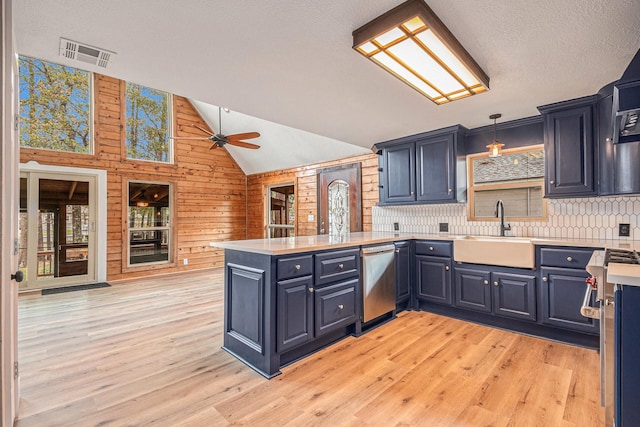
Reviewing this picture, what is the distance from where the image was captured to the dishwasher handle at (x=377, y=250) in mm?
3004

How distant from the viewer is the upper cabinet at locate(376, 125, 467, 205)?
12.0ft

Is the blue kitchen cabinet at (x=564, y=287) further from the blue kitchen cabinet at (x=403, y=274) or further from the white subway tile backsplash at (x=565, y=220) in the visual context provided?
the blue kitchen cabinet at (x=403, y=274)

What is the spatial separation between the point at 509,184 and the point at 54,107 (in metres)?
7.07

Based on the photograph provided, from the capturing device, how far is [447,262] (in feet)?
11.1

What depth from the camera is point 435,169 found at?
12.4ft

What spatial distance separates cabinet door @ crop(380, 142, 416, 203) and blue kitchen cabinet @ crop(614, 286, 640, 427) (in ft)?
9.40

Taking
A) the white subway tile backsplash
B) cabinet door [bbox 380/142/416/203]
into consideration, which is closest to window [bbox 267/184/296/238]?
cabinet door [bbox 380/142/416/203]

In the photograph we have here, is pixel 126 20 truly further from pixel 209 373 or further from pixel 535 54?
pixel 535 54

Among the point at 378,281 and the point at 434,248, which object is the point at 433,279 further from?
the point at 378,281

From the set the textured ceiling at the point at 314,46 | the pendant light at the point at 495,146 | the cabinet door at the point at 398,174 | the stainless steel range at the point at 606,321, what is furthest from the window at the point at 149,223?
the stainless steel range at the point at 606,321

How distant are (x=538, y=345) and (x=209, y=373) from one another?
2.82m

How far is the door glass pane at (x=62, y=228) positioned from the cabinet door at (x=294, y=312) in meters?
4.92

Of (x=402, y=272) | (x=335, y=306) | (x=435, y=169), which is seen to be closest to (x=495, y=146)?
(x=435, y=169)

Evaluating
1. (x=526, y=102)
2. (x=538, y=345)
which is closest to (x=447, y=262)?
(x=538, y=345)
